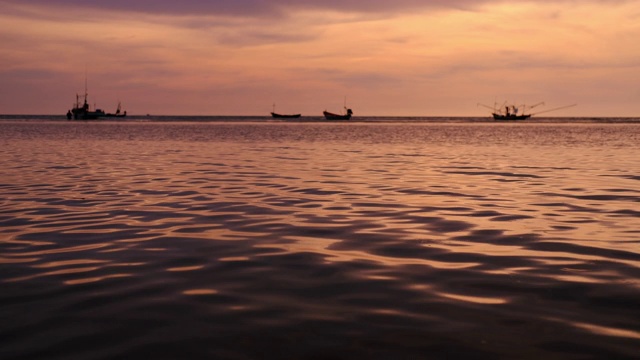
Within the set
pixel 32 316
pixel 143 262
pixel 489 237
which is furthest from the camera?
pixel 489 237

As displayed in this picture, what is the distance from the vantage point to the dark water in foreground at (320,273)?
524 centimetres

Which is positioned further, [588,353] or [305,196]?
[305,196]

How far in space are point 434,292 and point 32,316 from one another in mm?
4310

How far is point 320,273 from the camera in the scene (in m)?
7.71

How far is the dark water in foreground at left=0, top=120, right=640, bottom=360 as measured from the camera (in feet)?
17.2

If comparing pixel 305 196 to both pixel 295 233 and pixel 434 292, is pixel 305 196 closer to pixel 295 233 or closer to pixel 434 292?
pixel 295 233

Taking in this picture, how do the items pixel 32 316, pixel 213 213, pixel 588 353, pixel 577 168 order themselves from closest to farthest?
pixel 588 353 < pixel 32 316 < pixel 213 213 < pixel 577 168

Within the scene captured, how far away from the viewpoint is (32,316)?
590 centimetres

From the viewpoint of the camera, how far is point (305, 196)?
51.4ft

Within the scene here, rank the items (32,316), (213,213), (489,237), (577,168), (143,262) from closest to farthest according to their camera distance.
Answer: (32,316) < (143,262) < (489,237) < (213,213) < (577,168)

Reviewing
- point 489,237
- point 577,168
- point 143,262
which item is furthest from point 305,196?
point 577,168

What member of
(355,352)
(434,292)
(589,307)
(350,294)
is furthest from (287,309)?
(589,307)

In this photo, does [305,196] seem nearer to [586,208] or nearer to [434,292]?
[586,208]

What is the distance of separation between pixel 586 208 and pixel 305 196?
6846 millimetres
